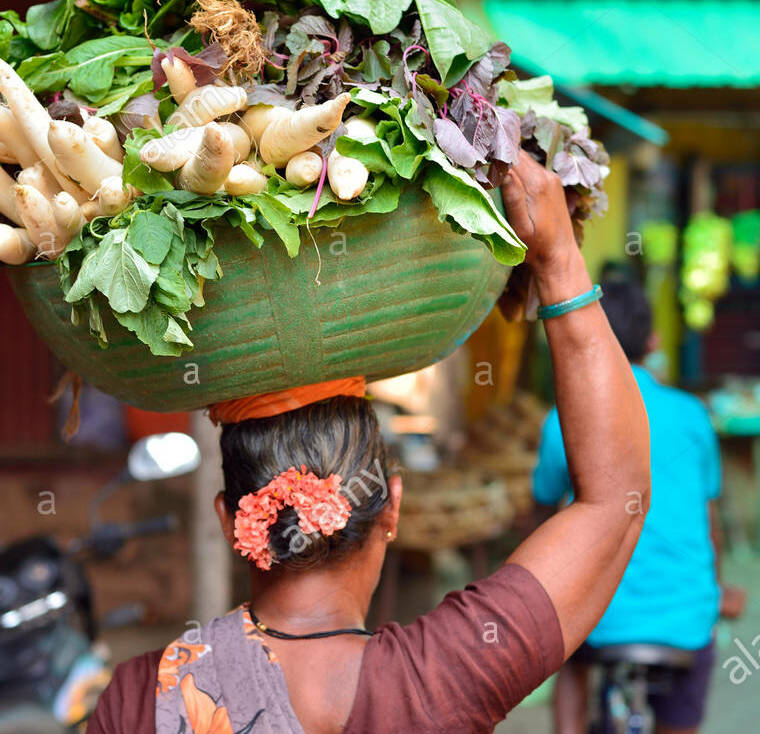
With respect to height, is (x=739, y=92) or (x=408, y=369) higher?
(x=739, y=92)

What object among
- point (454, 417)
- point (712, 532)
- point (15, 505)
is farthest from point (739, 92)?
point (15, 505)

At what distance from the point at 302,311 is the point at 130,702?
27.2 inches

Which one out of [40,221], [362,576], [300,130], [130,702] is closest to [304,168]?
[300,130]

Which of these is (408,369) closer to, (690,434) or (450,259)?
(450,259)

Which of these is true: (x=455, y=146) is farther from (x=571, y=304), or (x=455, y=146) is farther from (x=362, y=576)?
(x=362, y=576)

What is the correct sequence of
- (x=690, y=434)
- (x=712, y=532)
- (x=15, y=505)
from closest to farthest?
(x=690, y=434) < (x=712, y=532) < (x=15, y=505)

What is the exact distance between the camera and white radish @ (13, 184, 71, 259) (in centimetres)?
124

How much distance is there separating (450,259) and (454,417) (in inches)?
212

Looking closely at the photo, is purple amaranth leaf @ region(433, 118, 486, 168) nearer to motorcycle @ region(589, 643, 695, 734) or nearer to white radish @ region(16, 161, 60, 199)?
white radish @ region(16, 161, 60, 199)

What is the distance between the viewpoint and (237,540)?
4.80 feet

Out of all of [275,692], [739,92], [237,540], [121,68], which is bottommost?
[275,692]

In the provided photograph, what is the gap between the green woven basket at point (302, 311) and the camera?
1266 mm

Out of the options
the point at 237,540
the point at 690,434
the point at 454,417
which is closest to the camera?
the point at 237,540

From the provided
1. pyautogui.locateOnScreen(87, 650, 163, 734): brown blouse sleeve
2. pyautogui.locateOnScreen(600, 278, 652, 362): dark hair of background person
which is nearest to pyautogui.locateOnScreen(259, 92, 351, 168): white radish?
pyautogui.locateOnScreen(87, 650, 163, 734): brown blouse sleeve
